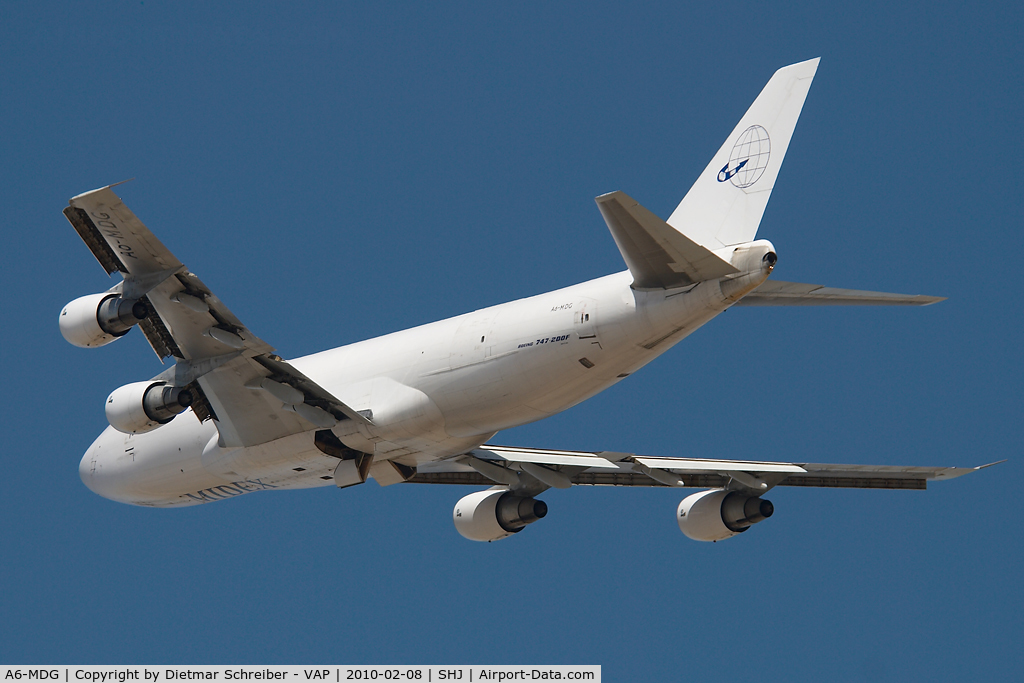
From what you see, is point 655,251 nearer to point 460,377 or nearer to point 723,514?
point 460,377

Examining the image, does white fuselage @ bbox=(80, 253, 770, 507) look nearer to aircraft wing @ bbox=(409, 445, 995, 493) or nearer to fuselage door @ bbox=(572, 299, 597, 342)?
fuselage door @ bbox=(572, 299, 597, 342)

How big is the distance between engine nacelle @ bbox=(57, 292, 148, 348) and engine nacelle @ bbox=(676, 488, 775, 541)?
11225mm

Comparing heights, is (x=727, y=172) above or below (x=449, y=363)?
above

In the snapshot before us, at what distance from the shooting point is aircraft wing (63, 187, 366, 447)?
18922mm

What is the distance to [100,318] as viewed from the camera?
1991 centimetres

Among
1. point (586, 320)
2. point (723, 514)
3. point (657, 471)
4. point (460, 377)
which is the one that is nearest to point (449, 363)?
point (460, 377)

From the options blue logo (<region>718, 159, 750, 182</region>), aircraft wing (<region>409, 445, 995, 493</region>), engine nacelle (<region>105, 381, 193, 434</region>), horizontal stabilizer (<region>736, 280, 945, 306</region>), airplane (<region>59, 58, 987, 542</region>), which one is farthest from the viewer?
aircraft wing (<region>409, 445, 995, 493</region>)

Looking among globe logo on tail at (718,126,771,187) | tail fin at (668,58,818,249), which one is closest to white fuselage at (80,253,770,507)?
tail fin at (668,58,818,249)

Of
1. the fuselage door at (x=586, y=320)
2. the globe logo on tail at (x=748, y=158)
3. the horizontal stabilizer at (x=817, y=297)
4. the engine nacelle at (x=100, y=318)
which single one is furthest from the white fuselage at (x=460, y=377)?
the engine nacelle at (x=100, y=318)

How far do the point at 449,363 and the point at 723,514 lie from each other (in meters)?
→ 7.01

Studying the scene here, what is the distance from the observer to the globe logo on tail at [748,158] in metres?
19.8

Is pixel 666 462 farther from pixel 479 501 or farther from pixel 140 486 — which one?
pixel 140 486

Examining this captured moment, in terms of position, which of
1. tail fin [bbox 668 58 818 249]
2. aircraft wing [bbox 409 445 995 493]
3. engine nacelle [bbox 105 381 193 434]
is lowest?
engine nacelle [bbox 105 381 193 434]

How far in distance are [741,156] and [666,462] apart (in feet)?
24.4
